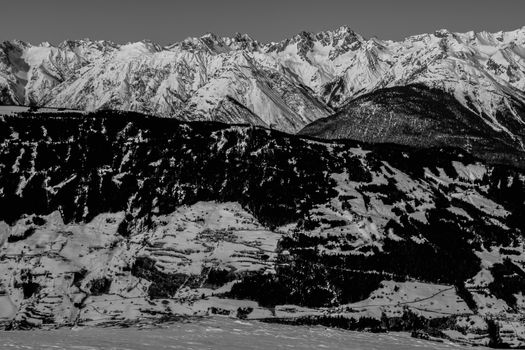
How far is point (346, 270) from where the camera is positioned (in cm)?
19388

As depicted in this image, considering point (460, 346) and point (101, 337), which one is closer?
point (101, 337)

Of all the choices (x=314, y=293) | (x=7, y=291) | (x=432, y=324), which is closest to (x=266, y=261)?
(x=314, y=293)

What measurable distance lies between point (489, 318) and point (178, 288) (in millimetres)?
79862

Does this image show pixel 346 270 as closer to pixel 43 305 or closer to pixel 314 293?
pixel 314 293

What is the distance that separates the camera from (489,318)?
17238cm

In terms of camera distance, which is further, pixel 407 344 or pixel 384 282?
pixel 384 282

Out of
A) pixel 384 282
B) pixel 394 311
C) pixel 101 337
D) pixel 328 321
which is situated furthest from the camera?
pixel 384 282

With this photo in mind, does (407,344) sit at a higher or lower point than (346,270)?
lower

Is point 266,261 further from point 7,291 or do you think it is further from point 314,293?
point 7,291

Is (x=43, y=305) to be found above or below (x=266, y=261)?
below

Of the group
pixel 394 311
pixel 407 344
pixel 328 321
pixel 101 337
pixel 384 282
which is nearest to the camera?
pixel 101 337

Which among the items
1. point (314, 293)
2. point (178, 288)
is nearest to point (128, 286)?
point (178, 288)

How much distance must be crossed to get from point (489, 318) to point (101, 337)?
106m

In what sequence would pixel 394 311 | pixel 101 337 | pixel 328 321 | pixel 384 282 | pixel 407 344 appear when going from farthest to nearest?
pixel 384 282 < pixel 394 311 < pixel 328 321 < pixel 407 344 < pixel 101 337
